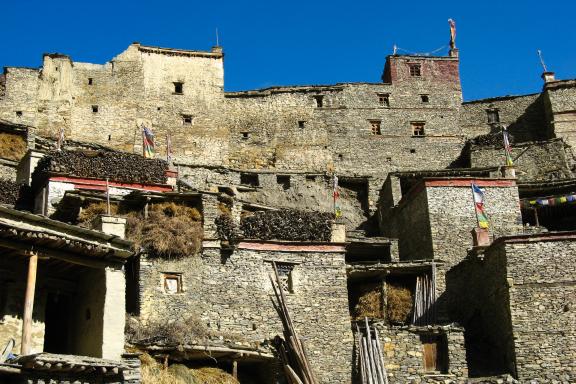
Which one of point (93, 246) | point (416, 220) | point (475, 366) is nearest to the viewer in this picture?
point (93, 246)

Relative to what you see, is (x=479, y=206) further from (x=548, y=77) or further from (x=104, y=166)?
(x=548, y=77)

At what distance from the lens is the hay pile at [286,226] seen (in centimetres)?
2878

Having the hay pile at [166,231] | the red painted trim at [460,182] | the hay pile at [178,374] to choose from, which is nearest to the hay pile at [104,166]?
the hay pile at [166,231]

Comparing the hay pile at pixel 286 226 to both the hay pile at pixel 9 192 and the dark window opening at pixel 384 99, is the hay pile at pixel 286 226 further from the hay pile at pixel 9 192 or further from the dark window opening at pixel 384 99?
the dark window opening at pixel 384 99

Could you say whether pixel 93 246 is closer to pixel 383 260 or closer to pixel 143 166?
pixel 143 166

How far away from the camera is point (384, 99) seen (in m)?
49.3

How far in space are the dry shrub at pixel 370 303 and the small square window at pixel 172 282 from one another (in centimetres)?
636

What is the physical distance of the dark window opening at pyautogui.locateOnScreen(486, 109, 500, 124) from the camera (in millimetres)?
49156

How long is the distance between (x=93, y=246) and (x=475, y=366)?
1385 cm

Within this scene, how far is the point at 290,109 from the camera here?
48.2 m

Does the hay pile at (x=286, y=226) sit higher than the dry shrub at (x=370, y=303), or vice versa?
the hay pile at (x=286, y=226)

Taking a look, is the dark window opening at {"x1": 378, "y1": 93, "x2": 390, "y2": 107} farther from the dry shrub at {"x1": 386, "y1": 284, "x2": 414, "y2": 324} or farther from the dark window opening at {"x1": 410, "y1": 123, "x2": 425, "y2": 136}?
the dry shrub at {"x1": 386, "y1": 284, "x2": 414, "y2": 324}

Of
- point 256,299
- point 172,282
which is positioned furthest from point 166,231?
point 256,299

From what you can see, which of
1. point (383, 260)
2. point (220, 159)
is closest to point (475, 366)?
point (383, 260)
